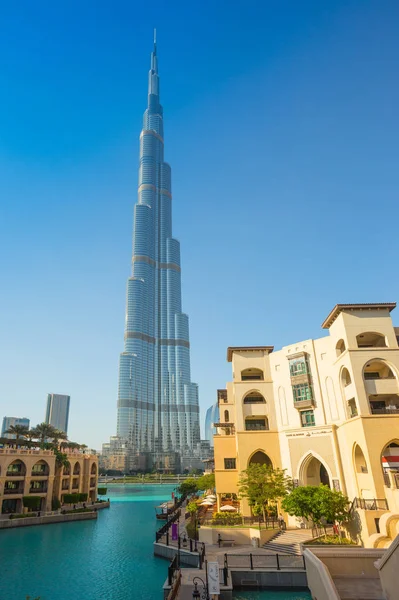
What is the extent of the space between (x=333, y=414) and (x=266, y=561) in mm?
15316

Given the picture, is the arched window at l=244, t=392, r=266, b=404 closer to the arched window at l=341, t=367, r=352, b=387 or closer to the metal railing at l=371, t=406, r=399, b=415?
the arched window at l=341, t=367, r=352, b=387

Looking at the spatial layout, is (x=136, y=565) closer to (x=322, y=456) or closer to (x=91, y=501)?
(x=322, y=456)

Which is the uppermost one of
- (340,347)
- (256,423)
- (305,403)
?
(340,347)

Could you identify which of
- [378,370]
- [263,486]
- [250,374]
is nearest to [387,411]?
[378,370]

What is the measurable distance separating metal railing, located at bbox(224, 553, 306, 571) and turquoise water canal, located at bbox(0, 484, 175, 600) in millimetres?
5171

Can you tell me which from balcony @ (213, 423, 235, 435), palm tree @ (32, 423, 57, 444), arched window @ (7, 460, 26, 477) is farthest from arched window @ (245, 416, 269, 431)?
palm tree @ (32, 423, 57, 444)

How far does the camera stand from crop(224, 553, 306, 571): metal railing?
Result: 25.6 meters

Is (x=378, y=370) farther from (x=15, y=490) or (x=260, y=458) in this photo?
(x=15, y=490)

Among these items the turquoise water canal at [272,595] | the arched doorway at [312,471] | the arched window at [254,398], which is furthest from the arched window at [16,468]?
the turquoise water canal at [272,595]

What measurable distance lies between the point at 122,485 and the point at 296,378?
14761 centimetres

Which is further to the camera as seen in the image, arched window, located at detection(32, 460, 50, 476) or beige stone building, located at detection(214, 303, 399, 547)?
arched window, located at detection(32, 460, 50, 476)

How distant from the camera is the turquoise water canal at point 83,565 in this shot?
2545 cm

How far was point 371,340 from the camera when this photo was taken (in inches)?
1497

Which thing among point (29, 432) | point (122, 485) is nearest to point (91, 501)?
point (29, 432)
